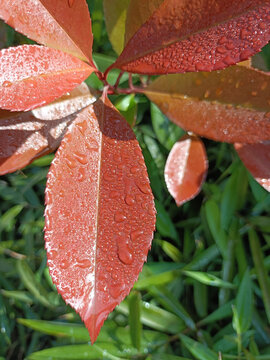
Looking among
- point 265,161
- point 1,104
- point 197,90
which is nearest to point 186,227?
point 265,161

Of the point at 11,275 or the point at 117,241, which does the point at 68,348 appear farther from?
the point at 117,241

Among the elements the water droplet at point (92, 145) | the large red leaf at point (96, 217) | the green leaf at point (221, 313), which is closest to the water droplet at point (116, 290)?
the large red leaf at point (96, 217)

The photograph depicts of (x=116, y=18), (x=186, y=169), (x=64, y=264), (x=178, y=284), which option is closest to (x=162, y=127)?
(x=186, y=169)

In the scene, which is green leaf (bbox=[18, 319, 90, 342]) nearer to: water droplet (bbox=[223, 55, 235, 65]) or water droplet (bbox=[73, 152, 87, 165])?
water droplet (bbox=[73, 152, 87, 165])

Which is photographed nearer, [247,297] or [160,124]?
[247,297]

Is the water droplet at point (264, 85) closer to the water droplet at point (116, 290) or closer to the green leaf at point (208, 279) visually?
the water droplet at point (116, 290)

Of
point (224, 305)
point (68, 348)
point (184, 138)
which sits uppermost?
point (184, 138)

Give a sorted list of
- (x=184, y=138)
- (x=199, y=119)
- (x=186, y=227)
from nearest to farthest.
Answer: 1. (x=199, y=119)
2. (x=184, y=138)
3. (x=186, y=227)

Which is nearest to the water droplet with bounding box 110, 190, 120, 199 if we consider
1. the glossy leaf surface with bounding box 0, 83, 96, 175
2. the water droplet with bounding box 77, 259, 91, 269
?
the water droplet with bounding box 77, 259, 91, 269
